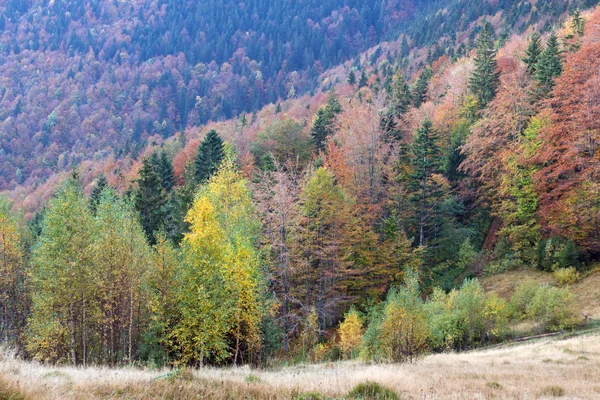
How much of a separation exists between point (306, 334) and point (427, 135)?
2745cm

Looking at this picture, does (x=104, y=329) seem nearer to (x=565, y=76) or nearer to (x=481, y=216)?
(x=481, y=216)

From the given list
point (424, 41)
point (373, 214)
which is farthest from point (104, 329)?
point (424, 41)

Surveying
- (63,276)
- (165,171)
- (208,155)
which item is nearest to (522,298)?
(63,276)

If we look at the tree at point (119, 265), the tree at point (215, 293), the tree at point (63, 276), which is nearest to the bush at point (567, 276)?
the tree at point (215, 293)

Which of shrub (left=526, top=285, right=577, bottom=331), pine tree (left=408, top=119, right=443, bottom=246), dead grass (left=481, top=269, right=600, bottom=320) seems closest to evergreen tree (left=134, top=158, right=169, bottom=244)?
pine tree (left=408, top=119, right=443, bottom=246)

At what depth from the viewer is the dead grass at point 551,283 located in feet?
96.3

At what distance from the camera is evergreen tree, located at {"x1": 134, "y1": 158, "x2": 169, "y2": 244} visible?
46.0 m

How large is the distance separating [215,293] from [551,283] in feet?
92.7

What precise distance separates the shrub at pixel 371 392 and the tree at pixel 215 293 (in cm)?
1297

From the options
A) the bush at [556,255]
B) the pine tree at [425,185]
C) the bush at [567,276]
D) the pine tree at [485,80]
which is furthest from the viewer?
the pine tree at [485,80]

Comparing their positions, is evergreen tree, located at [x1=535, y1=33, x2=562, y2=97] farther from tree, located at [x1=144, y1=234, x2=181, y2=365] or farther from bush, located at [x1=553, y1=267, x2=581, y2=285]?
tree, located at [x1=144, y1=234, x2=181, y2=365]

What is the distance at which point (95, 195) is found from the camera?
5503 centimetres

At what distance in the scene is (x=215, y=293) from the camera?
2205 centimetres

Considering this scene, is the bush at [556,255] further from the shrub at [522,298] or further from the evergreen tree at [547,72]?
the evergreen tree at [547,72]
